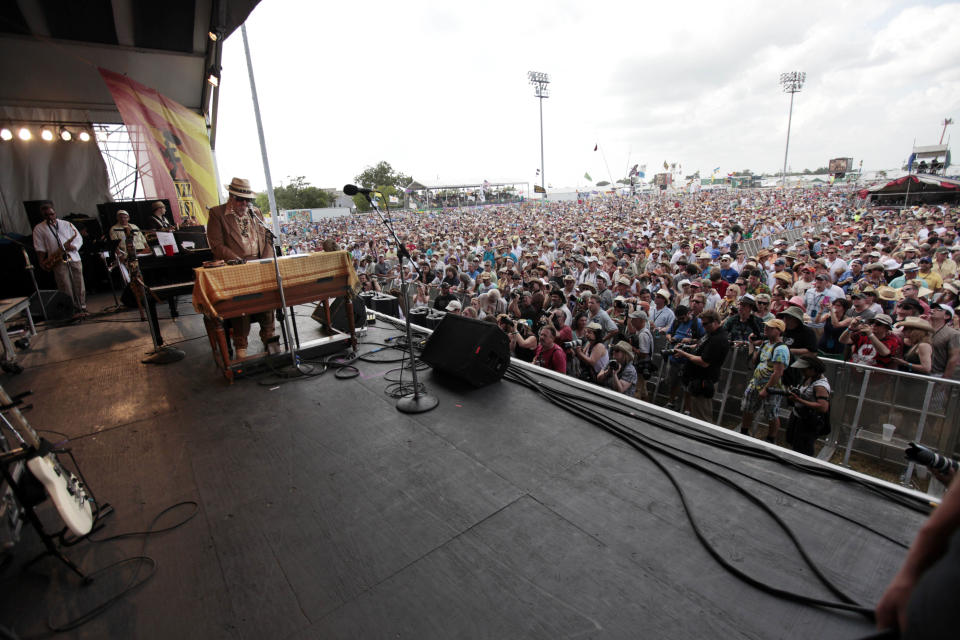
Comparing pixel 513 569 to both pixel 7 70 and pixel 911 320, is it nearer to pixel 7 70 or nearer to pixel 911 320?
pixel 911 320

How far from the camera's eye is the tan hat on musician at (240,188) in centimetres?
427

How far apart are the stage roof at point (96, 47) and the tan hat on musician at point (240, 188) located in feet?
12.5

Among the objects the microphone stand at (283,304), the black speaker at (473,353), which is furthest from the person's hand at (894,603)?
the microphone stand at (283,304)

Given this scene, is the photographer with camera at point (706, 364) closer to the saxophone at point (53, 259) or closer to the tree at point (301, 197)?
the saxophone at point (53, 259)

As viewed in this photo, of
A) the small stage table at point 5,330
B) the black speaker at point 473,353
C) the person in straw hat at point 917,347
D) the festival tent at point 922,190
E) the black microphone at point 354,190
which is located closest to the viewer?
the black microphone at point 354,190

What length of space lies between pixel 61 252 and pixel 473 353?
744 centimetres

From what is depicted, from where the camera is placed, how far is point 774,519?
2201 millimetres

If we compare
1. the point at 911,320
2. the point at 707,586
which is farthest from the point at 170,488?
the point at 911,320

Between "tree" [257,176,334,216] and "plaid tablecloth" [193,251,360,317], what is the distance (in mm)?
62894

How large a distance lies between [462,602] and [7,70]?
36.2 feet

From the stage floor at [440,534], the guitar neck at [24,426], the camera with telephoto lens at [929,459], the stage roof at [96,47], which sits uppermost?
the stage roof at [96,47]

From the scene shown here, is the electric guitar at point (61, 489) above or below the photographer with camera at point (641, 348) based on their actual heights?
above

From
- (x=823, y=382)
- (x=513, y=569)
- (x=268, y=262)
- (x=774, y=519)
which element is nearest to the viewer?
(x=513, y=569)

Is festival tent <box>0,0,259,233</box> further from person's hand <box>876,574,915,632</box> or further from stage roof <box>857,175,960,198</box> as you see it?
stage roof <box>857,175,960,198</box>
